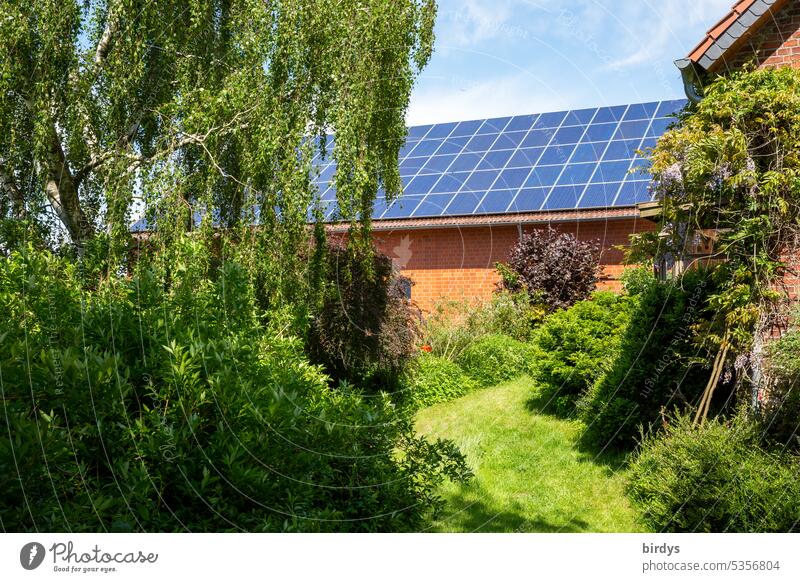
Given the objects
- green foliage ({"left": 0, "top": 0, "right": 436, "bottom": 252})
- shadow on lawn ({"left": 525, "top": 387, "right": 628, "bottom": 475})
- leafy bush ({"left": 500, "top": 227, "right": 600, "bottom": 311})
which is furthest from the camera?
leafy bush ({"left": 500, "top": 227, "right": 600, "bottom": 311})

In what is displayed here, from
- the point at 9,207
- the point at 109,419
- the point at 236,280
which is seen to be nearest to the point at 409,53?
the point at 236,280

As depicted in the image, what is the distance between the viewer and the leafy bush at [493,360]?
10219 millimetres

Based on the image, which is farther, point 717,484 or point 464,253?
point 464,253

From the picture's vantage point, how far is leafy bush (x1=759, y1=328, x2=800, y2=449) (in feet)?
18.3

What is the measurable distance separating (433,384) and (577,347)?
6.49ft

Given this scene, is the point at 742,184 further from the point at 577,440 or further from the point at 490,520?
the point at 490,520

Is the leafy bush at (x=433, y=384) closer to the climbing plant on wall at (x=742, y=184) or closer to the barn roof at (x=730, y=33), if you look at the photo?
the climbing plant on wall at (x=742, y=184)

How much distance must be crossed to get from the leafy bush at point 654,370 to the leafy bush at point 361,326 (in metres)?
3.16

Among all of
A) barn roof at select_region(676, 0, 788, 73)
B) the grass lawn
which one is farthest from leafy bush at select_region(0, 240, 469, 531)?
barn roof at select_region(676, 0, 788, 73)

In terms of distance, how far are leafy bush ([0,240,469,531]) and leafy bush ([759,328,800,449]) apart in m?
2.59

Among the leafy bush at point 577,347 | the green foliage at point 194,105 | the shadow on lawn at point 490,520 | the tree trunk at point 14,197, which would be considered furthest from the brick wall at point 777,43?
the tree trunk at point 14,197

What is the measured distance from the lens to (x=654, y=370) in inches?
294

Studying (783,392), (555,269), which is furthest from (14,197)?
(555,269)

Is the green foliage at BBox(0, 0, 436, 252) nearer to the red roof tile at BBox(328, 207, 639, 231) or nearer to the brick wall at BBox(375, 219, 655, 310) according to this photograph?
the red roof tile at BBox(328, 207, 639, 231)
